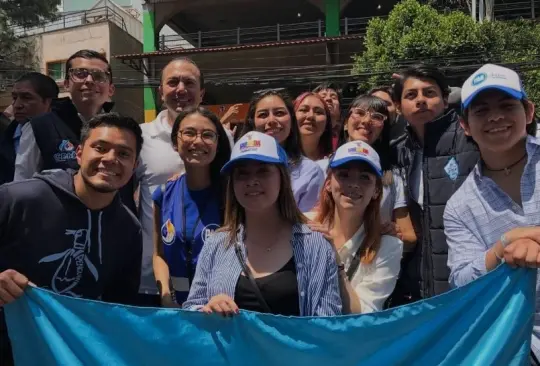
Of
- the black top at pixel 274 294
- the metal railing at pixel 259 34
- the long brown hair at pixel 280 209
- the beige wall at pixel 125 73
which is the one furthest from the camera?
the beige wall at pixel 125 73

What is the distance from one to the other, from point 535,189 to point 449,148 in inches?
33.0

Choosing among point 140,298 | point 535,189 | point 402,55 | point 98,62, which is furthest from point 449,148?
point 402,55

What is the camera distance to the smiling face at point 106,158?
2.81 meters

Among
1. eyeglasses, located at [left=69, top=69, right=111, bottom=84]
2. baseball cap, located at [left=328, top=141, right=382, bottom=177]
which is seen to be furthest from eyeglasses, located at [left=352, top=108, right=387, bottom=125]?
eyeglasses, located at [left=69, top=69, right=111, bottom=84]

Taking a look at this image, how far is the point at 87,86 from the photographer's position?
399cm

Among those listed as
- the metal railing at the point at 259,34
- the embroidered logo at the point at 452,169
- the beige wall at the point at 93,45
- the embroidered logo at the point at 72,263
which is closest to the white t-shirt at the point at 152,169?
the embroidered logo at the point at 72,263

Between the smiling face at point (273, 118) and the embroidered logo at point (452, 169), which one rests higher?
the smiling face at point (273, 118)

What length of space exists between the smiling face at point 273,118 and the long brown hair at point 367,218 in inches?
30.8

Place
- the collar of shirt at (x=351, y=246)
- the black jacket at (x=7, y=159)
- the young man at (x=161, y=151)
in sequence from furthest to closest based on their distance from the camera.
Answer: the black jacket at (x=7, y=159), the young man at (x=161, y=151), the collar of shirt at (x=351, y=246)

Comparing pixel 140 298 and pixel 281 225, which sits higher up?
pixel 281 225

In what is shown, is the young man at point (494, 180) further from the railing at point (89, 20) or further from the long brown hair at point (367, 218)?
the railing at point (89, 20)

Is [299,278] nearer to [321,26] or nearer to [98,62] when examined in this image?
[98,62]

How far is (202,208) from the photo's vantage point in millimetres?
3299

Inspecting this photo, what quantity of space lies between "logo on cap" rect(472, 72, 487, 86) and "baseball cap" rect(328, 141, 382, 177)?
742 mm
